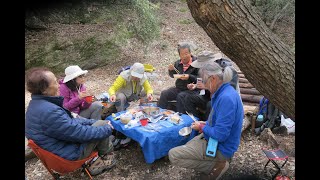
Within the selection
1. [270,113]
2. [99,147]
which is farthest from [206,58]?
[99,147]

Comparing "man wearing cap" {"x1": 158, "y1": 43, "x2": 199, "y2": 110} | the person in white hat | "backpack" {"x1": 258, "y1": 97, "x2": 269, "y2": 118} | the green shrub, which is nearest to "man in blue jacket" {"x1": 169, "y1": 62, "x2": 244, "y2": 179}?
"man wearing cap" {"x1": 158, "y1": 43, "x2": 199, "y2": 110}

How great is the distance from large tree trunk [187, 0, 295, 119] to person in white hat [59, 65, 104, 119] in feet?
8.30

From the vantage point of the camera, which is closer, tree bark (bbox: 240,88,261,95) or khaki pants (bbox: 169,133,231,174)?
khaki pants (bbox: 169,133,231,174)

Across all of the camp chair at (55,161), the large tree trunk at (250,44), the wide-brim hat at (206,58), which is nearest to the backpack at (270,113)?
the wide-brim hat at (206,58)

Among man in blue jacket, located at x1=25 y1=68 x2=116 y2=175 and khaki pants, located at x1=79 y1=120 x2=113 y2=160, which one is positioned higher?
man in blue jacket, located at x1=25 y1=68 x2=116 y2=175

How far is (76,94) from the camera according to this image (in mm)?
4602

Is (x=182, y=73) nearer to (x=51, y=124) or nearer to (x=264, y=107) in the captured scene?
(x=264, y=107)

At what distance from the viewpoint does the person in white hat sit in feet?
14.5

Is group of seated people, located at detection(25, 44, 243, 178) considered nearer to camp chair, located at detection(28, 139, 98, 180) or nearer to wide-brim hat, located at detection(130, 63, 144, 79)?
camp chair, located at detection(28, 139, 98, 180)

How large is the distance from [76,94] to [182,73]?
6.10 ft

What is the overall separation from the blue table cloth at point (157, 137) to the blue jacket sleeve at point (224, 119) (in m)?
0.80

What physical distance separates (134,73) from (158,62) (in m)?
4.31

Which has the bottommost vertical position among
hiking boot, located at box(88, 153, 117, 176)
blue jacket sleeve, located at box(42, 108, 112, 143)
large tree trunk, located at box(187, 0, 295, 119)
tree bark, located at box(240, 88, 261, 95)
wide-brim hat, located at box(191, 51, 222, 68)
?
hiking boot, located at box(88, 153, 117, 176)
